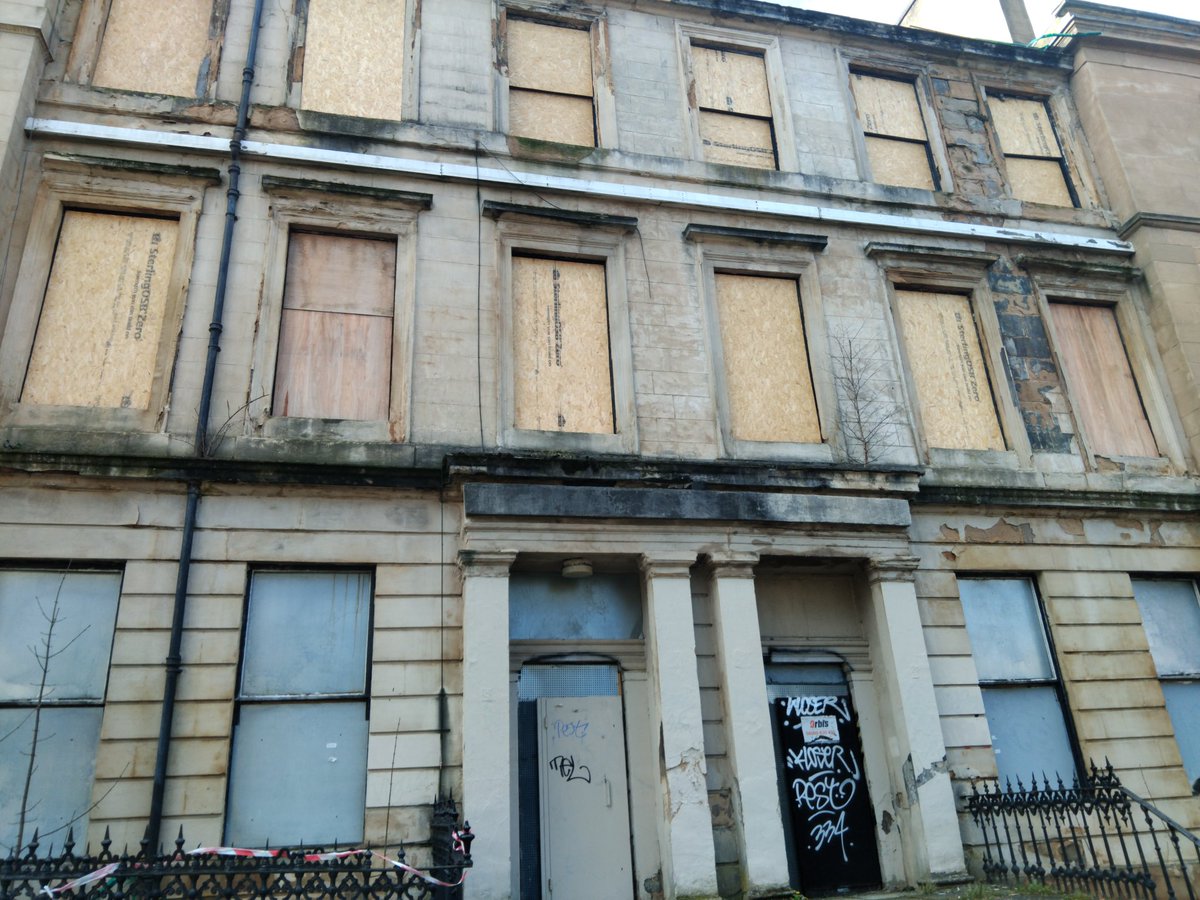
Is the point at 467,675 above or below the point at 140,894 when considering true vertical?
above

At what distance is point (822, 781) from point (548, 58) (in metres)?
10.1

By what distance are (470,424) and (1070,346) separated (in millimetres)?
8807

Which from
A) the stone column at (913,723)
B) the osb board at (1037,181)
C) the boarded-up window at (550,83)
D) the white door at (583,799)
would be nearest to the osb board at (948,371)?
the stone column at (913,723)

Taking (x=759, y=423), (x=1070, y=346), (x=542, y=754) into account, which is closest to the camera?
(x=542, y=754)

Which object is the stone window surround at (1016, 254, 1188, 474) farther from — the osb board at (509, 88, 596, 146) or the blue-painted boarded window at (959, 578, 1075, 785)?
the osb board at (509, 88, 596, 146)

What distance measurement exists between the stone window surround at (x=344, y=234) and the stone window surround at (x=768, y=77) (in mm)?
4185

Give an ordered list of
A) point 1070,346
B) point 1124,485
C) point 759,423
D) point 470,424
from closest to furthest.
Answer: point 470,424 → point 759,423 → point 1124,485 → point 1070,346

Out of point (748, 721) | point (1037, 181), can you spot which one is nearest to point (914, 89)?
point (1037, 181)

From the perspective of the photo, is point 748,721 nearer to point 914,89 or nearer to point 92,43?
point 914,89

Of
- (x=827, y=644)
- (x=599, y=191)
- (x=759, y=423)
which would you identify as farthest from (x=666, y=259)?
(x=827, y=644)

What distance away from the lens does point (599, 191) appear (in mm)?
10969

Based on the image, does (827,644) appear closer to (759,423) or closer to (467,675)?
(759,423)

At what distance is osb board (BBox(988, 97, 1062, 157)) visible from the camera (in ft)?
44.6

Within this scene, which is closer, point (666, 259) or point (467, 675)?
point (467, 675)
